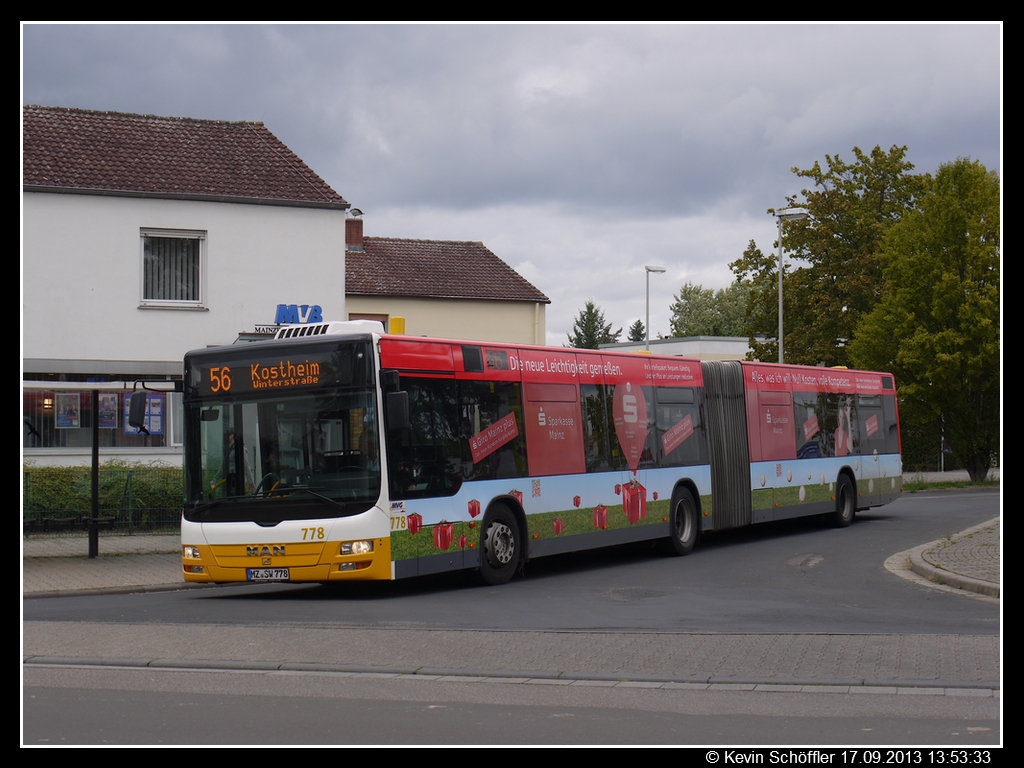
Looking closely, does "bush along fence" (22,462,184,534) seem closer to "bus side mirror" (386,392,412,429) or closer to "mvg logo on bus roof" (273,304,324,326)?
"mvg logo on bus roof" (273,304,324,326)

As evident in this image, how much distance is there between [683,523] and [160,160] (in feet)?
44.6

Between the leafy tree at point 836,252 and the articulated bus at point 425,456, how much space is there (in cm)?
3210

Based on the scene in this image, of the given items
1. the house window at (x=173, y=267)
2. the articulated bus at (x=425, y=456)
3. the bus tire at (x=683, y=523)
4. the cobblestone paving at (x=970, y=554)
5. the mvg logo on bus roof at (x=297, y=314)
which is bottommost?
the cobblestone paving at (x=970, y=554)

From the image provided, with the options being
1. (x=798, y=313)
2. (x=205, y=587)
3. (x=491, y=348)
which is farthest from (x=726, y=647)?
(x=798, y=313)

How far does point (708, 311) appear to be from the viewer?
4011 inches

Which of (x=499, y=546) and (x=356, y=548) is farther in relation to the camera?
(x=499, y=546)

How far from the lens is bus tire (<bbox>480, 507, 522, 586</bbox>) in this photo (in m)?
14.9

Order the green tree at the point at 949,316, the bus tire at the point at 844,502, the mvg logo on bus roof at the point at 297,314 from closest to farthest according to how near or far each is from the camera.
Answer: the bus tire at the point at 844,502 < the mvg logo on bus roof at the point at 297,314 < the green tree at the point at 949,316

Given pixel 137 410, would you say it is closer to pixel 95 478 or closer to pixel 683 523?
pixel 95 478

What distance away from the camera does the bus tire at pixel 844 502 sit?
2416 centimetres

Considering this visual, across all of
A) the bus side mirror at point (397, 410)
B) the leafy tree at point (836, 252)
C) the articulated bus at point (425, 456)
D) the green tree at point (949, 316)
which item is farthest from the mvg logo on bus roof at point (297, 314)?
the leafy tree at point (836, 252)

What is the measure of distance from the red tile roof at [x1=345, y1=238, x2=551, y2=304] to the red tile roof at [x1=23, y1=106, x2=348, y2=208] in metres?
15.9

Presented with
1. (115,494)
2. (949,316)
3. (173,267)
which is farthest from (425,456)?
(949,316)

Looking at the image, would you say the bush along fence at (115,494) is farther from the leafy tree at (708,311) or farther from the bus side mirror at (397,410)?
the leafy tree at (708,311)
